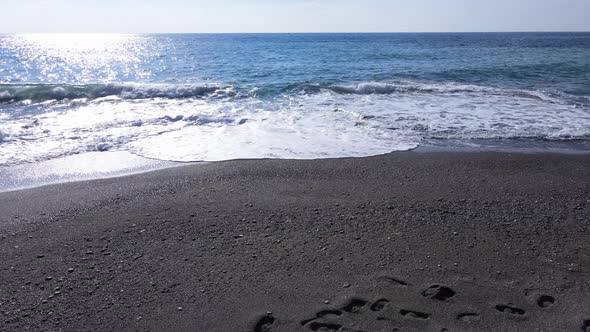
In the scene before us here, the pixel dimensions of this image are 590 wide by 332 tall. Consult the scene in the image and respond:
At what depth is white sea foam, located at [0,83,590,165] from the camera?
24.1ft

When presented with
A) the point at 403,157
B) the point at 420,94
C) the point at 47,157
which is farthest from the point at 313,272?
the point at 420,94

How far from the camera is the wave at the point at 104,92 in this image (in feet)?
47.0

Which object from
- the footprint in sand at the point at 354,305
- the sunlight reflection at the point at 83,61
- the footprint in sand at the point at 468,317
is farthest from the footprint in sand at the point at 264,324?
the sunlight reflection at the point at 83,61

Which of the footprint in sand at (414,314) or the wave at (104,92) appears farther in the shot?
the wave at (104,92)

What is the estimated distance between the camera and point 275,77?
64.0 feet

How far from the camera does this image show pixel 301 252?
3.82m

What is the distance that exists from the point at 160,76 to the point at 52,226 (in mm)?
18659

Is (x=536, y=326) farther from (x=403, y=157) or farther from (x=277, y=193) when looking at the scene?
(x=403, y=157)

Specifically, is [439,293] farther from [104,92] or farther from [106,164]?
[104,92]

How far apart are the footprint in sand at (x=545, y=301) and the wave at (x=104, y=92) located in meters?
12.5

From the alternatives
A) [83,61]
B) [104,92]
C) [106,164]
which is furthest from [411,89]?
[83,61]

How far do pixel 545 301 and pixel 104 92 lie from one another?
1536cm

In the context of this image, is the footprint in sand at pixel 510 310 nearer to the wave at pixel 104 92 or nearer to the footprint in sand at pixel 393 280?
the footprint in sand at pixel 393 280

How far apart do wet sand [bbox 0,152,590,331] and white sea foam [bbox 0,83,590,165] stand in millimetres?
1615
